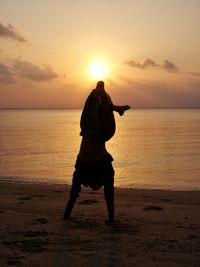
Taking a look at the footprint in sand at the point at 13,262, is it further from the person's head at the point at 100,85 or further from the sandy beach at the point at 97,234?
the person's head at the point at 100,85

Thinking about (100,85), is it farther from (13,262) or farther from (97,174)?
(13,262)

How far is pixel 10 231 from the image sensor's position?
6.30m

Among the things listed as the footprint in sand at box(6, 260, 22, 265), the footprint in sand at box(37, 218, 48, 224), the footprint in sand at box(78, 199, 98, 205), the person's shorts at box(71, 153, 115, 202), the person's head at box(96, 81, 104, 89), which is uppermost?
the person's head at box(96, 81, 104, 89)

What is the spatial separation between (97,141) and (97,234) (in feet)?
5.00

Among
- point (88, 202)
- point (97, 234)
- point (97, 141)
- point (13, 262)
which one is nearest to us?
point (13, 262)

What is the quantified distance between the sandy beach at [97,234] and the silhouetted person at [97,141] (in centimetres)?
65

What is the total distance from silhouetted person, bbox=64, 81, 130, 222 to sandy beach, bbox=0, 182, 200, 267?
2.14ft

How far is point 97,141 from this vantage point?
7.01 metres

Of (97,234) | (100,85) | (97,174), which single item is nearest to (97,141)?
(97,174)

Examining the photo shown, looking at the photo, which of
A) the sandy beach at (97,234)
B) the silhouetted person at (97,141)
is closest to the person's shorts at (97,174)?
the silhouetted person at (97,141)

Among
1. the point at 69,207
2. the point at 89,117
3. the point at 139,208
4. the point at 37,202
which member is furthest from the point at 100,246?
the point at 37,202

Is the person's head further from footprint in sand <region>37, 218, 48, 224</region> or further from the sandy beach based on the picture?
footprint in sand <region>37, 218, 48, 224</region>

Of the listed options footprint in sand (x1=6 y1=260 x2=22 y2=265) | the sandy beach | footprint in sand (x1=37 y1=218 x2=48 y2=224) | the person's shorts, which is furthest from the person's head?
footprint in sand (x1=6 y1=260 x2=22 y2=265)

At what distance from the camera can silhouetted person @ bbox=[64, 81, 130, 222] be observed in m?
7.00
